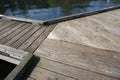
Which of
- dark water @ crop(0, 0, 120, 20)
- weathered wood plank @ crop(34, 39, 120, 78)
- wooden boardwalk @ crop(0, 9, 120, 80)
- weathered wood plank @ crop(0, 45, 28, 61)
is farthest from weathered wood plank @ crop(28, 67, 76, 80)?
dark water @ crop(0, 0, 120, 20)

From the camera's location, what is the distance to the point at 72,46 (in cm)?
315

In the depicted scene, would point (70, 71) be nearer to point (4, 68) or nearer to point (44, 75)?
point (44, 75)

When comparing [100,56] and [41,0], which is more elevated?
[100,56]

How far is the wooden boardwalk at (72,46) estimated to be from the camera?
2.45 meters

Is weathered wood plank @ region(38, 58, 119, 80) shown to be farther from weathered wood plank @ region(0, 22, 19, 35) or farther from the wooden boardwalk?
weathered wood plank @ region(0, 22, 19, 35)

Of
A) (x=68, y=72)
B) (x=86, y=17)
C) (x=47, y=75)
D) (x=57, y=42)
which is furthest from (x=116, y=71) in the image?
(x=86, y=17)

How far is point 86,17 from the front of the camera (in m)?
4.90

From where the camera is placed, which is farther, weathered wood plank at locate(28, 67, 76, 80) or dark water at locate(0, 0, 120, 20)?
dark water at locate(0, 0, 120, 20)

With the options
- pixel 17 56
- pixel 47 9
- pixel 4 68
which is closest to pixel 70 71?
pixel 17 56

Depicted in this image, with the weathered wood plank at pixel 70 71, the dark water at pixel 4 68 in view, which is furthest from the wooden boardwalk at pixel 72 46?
the dark water at pixel 4 68

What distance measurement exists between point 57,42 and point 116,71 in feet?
4.72

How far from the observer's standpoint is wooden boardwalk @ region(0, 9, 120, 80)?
245 cm

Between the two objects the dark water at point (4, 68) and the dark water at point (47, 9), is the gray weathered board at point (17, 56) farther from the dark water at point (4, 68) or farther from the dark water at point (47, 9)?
the dark water at point (47, 9)

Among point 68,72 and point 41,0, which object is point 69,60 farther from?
point 41,0
